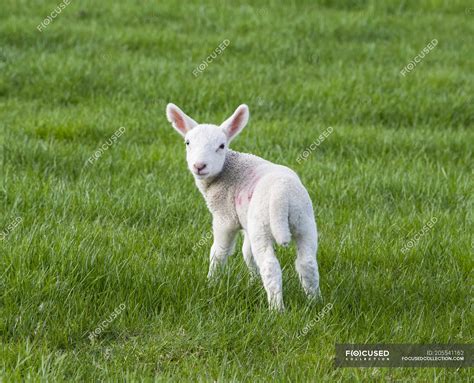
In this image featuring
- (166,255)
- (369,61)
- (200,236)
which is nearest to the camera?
(166,255)

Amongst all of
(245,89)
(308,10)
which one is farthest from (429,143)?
(308,10)

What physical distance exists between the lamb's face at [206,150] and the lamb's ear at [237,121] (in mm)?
113

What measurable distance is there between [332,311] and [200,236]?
1431 mm

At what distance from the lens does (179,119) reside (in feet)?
15.8

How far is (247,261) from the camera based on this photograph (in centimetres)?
471

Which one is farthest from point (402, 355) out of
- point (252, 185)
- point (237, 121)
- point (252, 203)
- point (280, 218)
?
point (237, 121)

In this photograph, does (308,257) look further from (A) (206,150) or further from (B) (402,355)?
(A) (206,150)

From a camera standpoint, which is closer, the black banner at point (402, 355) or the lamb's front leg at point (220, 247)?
the black banner at point (402, 355)

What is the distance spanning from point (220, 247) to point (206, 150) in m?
0.58

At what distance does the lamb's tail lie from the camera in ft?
12.9

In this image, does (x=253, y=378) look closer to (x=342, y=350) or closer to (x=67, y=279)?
(x=342, y=350)

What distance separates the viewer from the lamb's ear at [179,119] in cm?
477

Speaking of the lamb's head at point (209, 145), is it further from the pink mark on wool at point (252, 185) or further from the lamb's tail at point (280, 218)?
the lamb's tail at point (280, 218)

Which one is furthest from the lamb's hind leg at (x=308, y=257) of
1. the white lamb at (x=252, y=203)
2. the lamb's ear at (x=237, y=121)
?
the lamb's ear at (x=237, y=121)
